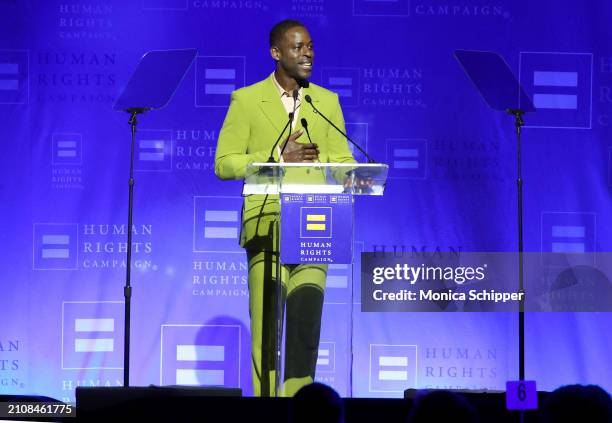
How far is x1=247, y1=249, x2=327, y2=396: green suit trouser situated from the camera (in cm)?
435

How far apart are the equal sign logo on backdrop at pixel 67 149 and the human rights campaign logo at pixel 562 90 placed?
3.05 meters

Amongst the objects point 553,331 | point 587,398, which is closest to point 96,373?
point 553,331

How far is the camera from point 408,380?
254 inches

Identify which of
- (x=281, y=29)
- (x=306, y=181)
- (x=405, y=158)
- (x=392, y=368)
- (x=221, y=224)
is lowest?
(x=392, y=368)

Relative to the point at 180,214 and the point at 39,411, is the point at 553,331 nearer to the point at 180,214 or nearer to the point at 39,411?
the point at 180,214

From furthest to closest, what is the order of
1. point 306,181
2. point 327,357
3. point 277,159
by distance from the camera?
point 277,159 < point 306,181 < point 327,357

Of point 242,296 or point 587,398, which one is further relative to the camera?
point 242,296

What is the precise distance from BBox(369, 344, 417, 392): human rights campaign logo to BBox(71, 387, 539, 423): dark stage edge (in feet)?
8.31

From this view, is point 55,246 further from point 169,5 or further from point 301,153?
point 301,153

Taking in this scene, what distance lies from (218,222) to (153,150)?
0.66 m

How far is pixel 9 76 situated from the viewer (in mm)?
6703

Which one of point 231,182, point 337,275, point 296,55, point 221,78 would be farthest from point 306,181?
point 221,78

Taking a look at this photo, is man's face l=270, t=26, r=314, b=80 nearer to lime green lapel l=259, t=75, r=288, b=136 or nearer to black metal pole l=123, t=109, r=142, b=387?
lime green lapel l=259, t=75, r=288, b=136

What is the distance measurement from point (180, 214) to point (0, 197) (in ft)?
4.02
